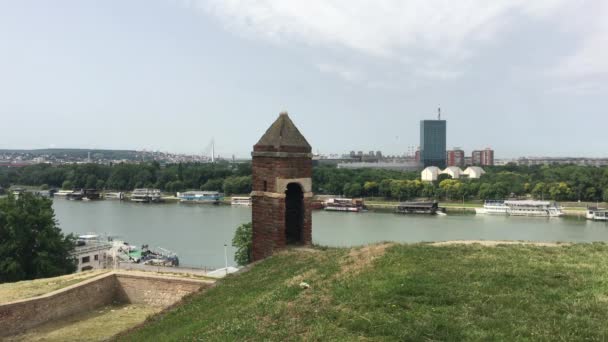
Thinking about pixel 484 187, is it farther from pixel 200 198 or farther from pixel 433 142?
pixel 433 142

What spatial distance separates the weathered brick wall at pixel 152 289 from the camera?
11.4 m

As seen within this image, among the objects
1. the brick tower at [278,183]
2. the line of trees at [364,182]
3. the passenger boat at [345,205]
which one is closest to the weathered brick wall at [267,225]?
the brick tower at [278,183]

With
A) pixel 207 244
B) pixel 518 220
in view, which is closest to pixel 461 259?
pixel 207 244

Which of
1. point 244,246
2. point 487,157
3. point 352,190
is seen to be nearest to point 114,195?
point 352,190

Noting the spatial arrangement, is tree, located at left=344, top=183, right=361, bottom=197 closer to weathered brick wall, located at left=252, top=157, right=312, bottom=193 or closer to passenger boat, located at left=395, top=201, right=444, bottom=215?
passenger boat, located at left=395, top=201, right=444, bottom=215

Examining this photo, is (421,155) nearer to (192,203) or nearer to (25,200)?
(192,203)

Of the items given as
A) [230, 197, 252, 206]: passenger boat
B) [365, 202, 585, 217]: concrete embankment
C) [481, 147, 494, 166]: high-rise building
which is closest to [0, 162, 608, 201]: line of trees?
[365, 202, 585, 217]: concrete embankment

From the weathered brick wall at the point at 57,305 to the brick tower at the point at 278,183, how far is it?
4.30 meters

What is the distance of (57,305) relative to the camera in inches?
416

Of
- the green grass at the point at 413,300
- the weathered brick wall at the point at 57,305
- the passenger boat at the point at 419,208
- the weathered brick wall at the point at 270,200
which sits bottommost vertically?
the passenger boat at the point at 419,208

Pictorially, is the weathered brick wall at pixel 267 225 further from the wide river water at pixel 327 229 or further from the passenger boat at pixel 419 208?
the passenger boat at pixel 419 208

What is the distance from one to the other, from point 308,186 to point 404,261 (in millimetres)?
3986

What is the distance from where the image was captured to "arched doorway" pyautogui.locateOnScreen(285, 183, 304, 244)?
1112 cm

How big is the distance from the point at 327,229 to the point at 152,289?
30.8 m
